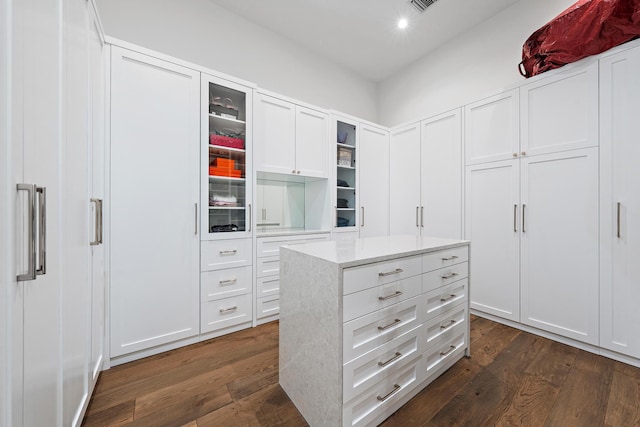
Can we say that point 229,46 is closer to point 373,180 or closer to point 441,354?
point 373,180

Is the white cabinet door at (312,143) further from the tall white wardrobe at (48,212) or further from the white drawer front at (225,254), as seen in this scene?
the tall white wardrobe at (48,212)

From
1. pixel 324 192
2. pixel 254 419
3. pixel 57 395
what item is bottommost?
pixel 254 419

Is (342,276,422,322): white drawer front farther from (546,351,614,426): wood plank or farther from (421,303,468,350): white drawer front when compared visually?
(546,351,614,426): wood plank

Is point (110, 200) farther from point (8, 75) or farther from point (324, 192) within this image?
point (324, 192)

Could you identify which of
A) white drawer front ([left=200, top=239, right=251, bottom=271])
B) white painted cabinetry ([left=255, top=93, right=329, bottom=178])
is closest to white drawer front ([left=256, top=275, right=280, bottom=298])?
white drawer front ([left=200, top=239, right=251, bottom=271])

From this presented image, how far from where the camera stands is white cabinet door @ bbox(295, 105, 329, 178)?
2.79 m

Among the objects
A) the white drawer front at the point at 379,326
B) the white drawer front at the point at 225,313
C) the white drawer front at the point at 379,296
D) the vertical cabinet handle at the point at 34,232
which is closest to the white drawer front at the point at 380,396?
the white drawer front at the point at 379,326

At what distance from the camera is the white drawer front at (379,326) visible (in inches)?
45.4

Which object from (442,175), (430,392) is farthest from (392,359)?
(442,175)

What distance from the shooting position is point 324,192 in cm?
307

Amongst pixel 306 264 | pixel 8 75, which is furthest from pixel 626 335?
pixel 8 75

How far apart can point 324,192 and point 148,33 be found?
2.28m

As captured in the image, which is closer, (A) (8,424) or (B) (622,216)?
(A) (8,424)

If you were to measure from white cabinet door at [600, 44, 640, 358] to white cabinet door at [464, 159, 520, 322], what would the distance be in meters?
0.56
